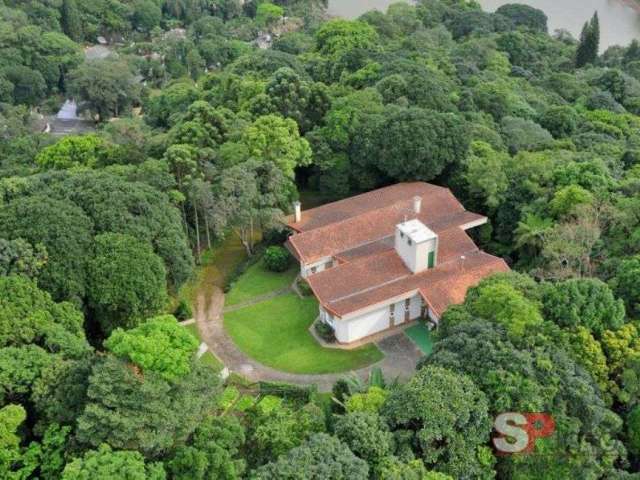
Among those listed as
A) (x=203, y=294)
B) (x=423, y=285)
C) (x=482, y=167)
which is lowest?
(x=203, y=294)

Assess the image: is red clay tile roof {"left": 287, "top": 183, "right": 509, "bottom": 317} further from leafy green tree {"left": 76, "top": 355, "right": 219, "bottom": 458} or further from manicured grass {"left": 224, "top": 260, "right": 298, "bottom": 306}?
leafy green tree {"left": 76, "top": 355, "right": 219, "bottom": 458}

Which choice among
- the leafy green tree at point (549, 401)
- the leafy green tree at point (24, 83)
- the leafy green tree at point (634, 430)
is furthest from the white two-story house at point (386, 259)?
the leafy green tree at point (24, 83)

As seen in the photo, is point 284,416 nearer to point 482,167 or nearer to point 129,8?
point 482,167

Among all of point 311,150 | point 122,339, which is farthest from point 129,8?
point 122,339

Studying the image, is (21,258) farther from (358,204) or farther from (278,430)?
(358,204)

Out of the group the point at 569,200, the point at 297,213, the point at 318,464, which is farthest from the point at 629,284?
the point at 297,213

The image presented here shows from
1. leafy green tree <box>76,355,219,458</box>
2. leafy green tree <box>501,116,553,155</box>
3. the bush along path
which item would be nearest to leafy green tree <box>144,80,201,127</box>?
the bush along path
